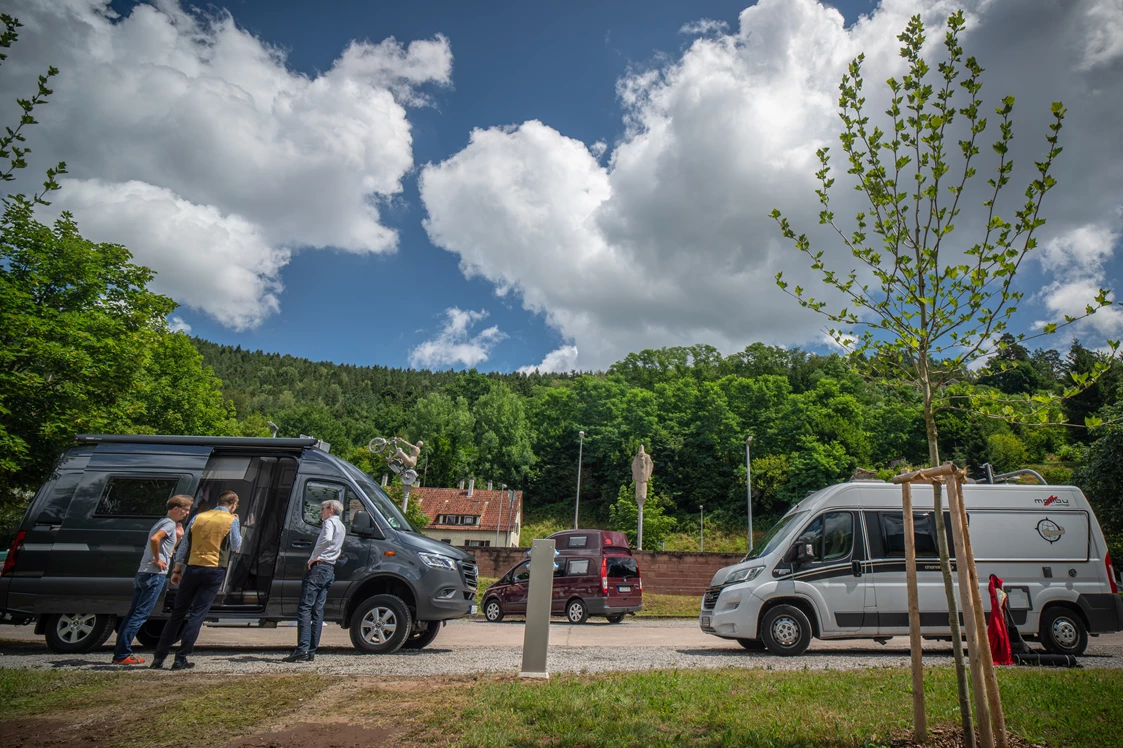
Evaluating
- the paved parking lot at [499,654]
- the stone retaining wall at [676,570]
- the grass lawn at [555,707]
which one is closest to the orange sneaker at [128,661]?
the paved parking lot at [499,654]

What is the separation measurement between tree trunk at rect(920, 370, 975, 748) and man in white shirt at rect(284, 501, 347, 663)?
22.0ft

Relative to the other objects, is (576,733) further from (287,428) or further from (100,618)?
(287,428)

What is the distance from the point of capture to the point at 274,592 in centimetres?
877

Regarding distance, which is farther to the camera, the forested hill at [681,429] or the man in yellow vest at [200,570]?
the forested hill at [681,429]

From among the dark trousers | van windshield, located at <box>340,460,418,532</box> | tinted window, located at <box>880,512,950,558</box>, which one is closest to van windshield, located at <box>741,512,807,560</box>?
tinted window, located at <box>880,512,950,558</box>

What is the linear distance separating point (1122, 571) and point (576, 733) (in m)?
39.9

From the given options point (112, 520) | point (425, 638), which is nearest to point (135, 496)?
point (112, 520)

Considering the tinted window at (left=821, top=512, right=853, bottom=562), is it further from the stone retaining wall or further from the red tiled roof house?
the red tiled roof house

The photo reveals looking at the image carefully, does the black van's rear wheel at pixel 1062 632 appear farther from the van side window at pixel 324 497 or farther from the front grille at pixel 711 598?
the van side window at pixel 324 497

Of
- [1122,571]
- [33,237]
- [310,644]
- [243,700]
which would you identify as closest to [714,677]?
[243,700]

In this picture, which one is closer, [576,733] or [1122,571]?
[576,733]

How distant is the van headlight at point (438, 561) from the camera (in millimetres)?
8930

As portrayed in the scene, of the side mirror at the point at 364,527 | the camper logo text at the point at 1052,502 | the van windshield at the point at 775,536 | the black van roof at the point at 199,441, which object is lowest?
the side mirror at the point at 364,527

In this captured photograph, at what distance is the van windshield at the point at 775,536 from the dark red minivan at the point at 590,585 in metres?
6.14
